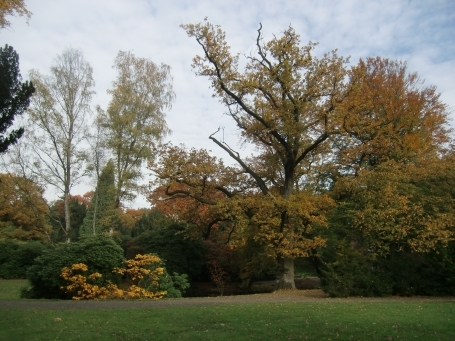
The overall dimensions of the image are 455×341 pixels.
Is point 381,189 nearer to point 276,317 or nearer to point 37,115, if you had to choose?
point 276,317

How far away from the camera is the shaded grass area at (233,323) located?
883cm

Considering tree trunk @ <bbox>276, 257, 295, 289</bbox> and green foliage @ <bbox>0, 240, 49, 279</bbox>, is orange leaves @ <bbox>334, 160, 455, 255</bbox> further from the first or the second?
green foliage @ <bbox>0, 240, 49, 279</bbox>

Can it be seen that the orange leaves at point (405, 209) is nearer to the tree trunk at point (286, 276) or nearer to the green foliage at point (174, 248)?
the tree trunk at point (286, 276)

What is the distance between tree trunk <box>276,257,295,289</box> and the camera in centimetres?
2167

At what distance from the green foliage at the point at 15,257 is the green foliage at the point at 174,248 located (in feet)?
26.4

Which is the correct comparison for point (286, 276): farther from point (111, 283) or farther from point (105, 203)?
point (105, 203)

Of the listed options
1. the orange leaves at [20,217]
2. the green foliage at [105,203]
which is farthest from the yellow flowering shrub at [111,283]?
the orange leaves at [20,217]

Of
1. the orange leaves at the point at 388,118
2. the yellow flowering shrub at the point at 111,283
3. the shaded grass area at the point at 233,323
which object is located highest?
the orange leaves at the point at 388,118

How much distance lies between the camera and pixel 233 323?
10.1 m

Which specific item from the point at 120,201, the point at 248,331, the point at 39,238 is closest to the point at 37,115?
the point at 120,201

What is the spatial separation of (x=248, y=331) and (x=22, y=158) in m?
22.8

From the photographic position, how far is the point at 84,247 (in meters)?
17.9

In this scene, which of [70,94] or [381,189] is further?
[70,94]

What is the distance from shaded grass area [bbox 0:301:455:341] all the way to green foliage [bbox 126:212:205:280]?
44.4ft
